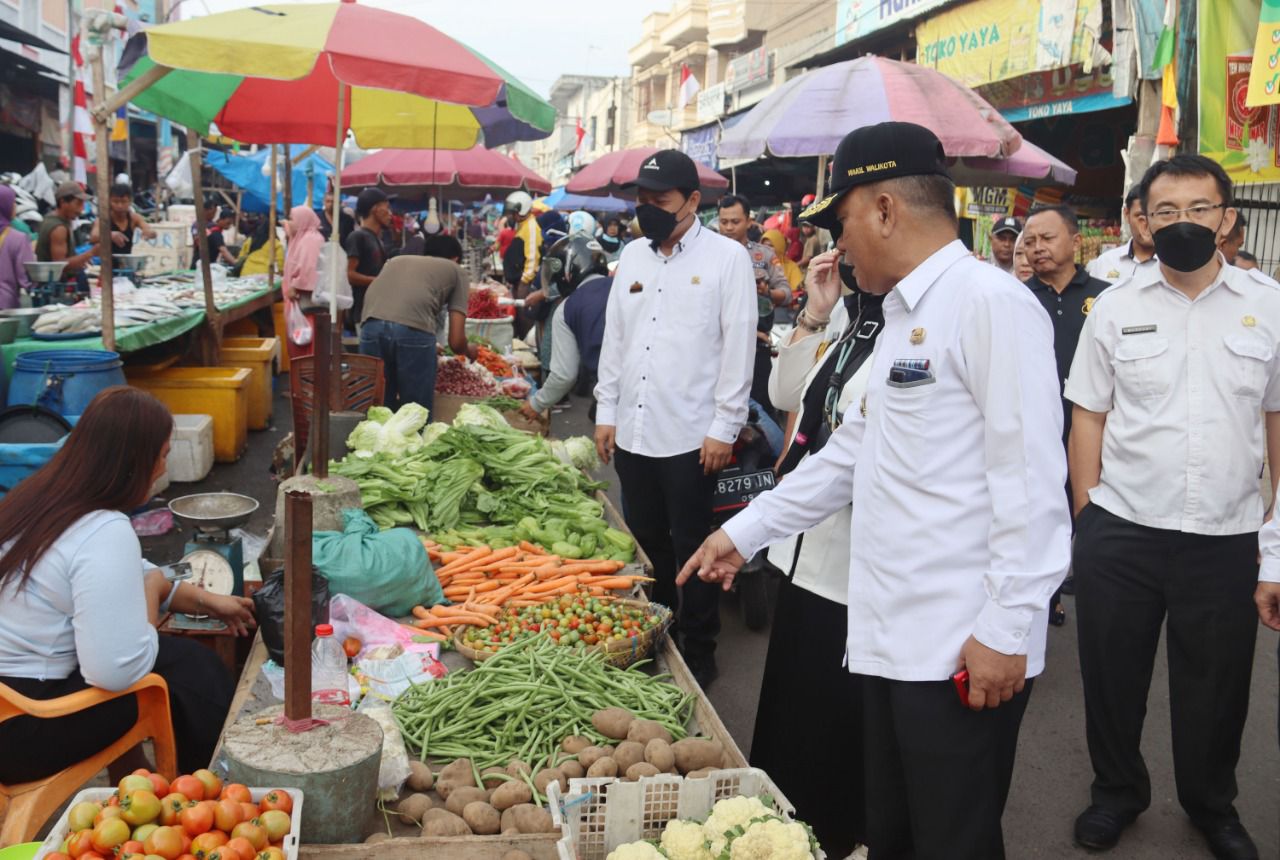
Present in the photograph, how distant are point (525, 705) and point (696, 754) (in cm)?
70

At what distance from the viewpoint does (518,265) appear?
16594 mm

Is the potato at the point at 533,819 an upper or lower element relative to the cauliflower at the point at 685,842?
lower

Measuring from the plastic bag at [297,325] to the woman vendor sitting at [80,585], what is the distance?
736cm

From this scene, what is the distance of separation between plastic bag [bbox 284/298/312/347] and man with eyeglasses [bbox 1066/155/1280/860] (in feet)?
26.7

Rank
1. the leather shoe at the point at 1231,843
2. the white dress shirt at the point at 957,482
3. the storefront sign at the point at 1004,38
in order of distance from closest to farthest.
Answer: the white dress shirt at the point at 957,482 → the leather shoe at the point at 1231,843 → the storefront sign at the point at 1004,38

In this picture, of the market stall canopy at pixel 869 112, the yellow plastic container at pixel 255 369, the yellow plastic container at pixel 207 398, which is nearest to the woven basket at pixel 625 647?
the market stall canopy at pixel 869 112

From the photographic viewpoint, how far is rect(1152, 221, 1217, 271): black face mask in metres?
3.43

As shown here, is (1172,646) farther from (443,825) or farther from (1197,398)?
(443,825)

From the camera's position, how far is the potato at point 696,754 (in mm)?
3176

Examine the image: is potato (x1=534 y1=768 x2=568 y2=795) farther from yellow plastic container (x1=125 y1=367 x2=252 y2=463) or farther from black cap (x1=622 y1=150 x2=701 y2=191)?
yellow plastic container (x1=125 y1=367 x2=252 y2=463)

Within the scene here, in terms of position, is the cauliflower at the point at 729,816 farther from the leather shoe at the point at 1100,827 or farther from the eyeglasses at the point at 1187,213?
the eyeglasses at the point at 1187,213

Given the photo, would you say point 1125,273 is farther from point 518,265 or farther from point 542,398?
point 518,265

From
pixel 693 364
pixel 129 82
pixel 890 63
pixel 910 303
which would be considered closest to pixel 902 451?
pixel 910 303

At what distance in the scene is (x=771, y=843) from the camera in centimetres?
252
